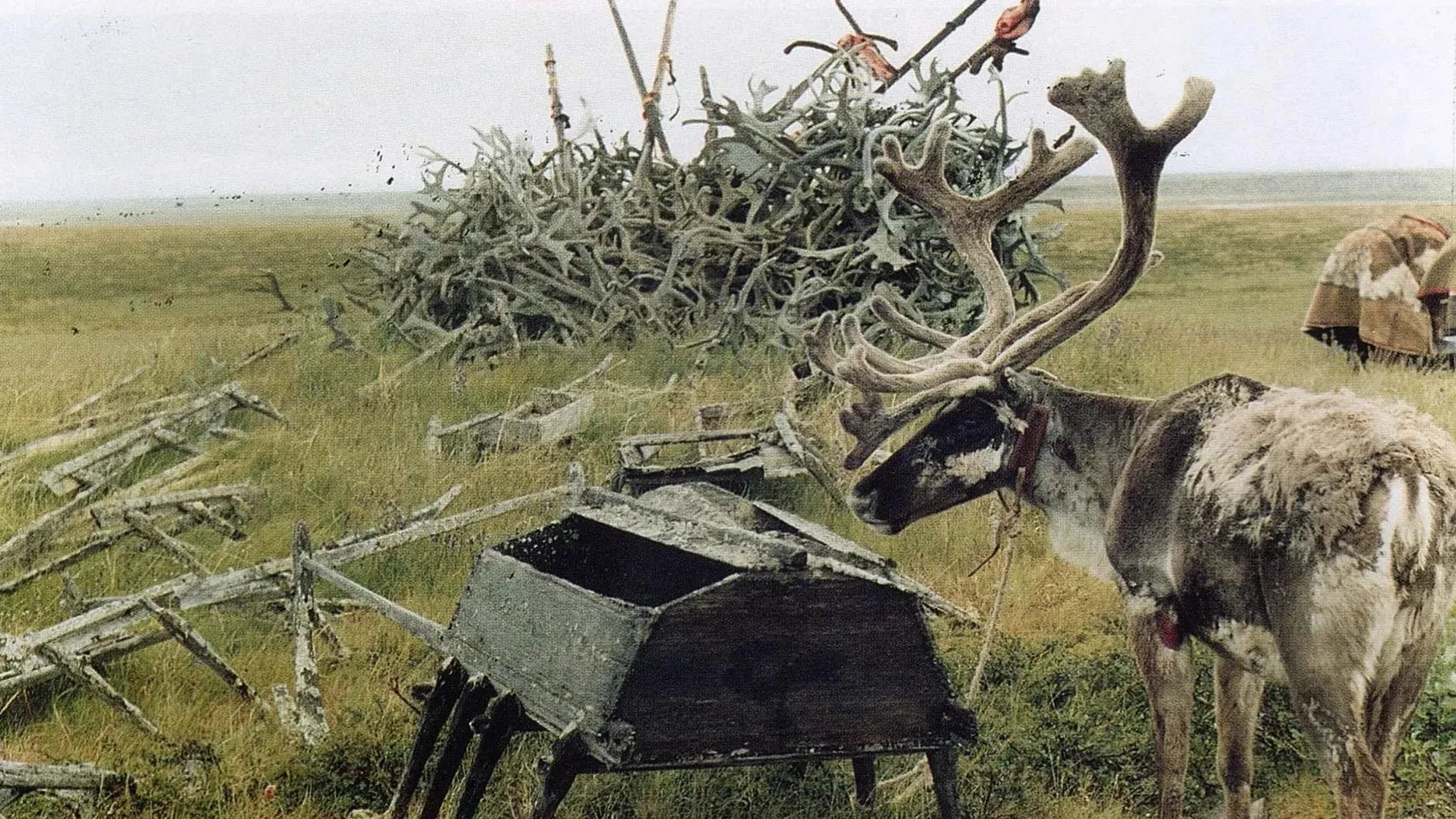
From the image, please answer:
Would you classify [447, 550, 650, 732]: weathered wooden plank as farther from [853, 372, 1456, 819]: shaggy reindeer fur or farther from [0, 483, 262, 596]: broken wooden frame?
[0, 483, 262, 596]: broken wooden frame

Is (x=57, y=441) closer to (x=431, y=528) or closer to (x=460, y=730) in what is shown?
(x=431, y=528)

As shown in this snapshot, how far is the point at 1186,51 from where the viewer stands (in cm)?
398

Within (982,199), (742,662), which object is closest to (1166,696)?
(742,662)

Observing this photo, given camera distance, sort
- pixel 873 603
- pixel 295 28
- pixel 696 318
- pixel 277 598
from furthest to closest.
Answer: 1. pixel 696 318
2. pixel 295 28
3. pixel 277 598
4. pixel 873 603

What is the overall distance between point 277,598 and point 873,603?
78.5 inches

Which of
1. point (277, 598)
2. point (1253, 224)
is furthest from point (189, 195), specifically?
point (1253, 224)

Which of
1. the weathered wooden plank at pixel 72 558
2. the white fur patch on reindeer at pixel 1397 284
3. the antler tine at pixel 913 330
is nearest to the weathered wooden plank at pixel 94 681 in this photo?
the weathered wooden plank at pixel 72 558

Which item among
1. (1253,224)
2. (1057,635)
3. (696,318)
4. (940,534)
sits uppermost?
(1253,224)

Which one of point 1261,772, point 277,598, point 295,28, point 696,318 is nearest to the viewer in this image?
point 1261,772

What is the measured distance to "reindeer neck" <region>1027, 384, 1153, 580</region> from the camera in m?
3.26

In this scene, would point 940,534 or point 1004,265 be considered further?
point 1004,265

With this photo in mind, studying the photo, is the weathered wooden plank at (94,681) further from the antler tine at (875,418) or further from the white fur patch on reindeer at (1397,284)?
the white fur patch on reindeer at (1397,284)

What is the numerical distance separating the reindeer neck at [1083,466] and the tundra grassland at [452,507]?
2.38 ft

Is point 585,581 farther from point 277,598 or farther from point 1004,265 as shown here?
point 1004,265
